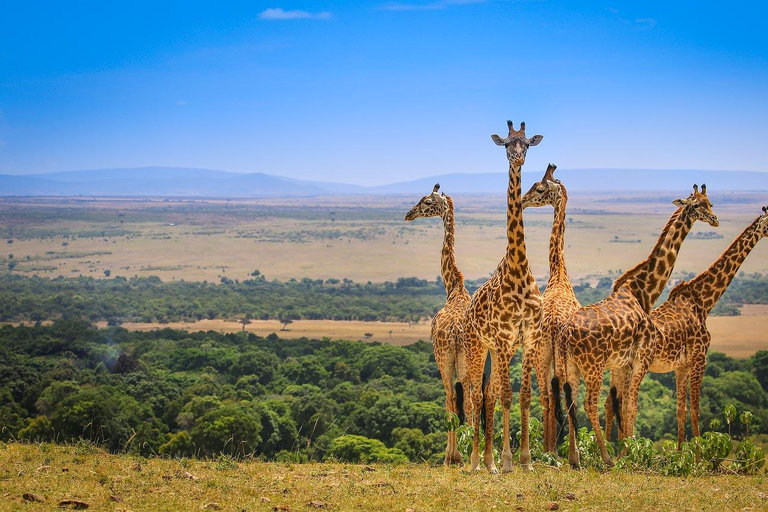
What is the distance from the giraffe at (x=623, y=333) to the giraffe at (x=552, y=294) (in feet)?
0.78

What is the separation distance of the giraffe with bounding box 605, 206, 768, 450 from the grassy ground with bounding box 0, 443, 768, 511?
1.85 metres

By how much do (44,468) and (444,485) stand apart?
4.87 m

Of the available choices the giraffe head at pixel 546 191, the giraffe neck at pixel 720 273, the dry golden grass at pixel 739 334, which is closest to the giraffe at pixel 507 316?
the giraffe head at pixel 546 191

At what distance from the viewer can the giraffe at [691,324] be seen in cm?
1256

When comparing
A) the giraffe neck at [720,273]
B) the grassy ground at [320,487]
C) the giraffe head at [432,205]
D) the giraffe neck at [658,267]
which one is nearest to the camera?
the grassy ground at [320,487]

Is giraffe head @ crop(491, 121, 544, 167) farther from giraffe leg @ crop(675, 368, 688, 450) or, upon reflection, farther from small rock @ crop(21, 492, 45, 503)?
small rock @ crop(21, 492, 45, 503)

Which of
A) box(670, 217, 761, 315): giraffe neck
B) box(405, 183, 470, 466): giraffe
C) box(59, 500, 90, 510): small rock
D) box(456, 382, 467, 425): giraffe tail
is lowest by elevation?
box(59, 500, 90, 510): small rock

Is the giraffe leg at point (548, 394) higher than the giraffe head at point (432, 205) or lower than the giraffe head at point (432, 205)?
lower

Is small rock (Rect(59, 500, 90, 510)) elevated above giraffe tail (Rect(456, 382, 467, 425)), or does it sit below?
below

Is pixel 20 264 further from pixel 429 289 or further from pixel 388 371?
pixel 388 371

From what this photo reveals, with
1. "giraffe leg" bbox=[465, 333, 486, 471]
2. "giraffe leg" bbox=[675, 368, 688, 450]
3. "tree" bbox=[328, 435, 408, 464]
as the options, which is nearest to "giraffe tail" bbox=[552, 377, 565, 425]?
"giraffe leg" bbox=[465, 333, 486, 471]

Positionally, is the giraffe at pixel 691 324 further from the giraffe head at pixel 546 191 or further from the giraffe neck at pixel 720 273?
the giraffe head at pixel 546 191

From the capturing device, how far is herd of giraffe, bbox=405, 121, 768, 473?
36.7ft

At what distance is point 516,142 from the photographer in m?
10.9
